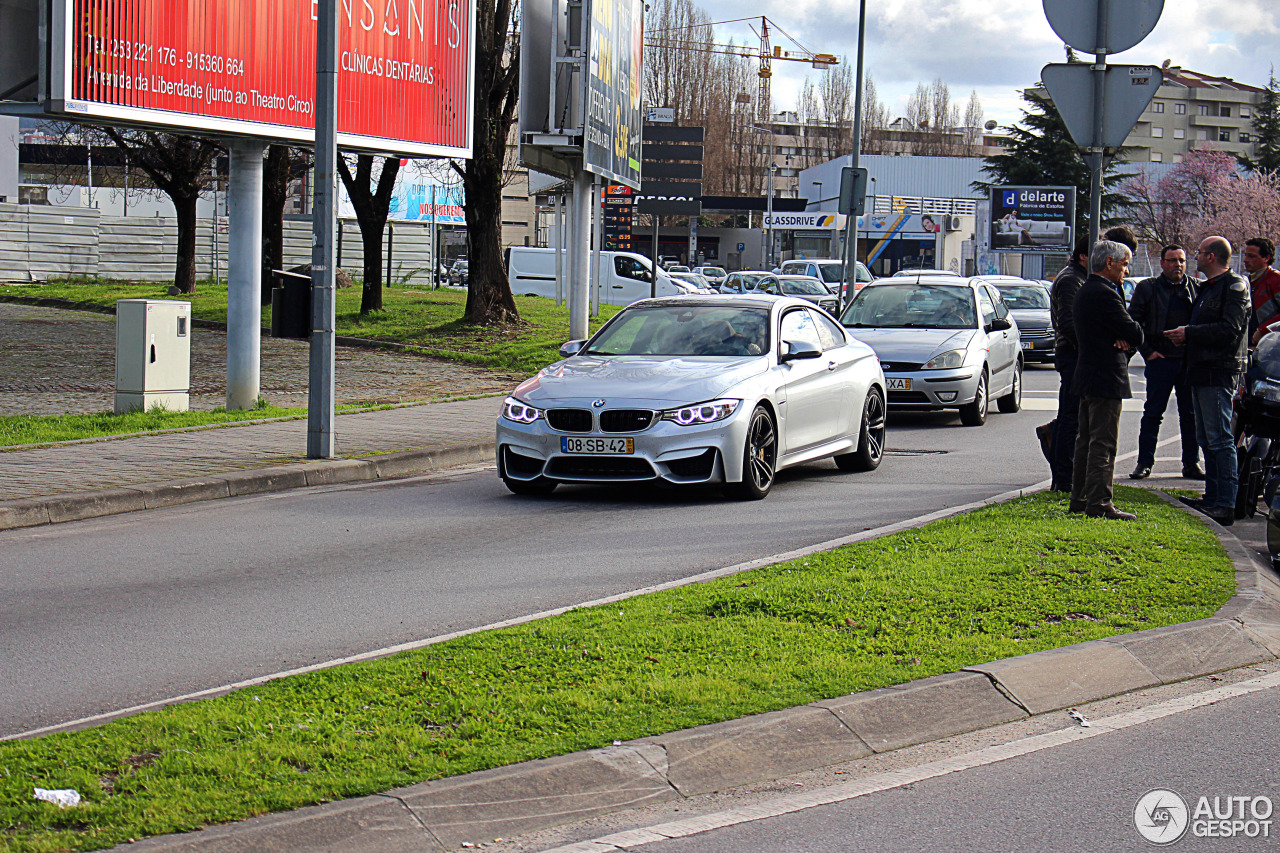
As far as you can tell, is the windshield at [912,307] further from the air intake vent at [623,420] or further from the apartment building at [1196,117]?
the apartment building at [1196,117]

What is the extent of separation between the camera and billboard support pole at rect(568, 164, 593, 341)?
2062 centimetres

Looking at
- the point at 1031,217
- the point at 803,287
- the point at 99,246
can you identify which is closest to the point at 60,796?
the point at 803,287

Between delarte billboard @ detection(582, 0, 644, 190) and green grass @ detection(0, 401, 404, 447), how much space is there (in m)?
7.12

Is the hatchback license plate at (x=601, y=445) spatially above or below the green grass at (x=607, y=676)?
above

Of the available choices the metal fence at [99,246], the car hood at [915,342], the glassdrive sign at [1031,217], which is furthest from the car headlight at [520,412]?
the glassdrive sign at [1031,217]

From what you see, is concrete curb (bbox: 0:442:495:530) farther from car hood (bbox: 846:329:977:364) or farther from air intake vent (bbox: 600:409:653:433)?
car hood (bbox: 846:329:977:364)

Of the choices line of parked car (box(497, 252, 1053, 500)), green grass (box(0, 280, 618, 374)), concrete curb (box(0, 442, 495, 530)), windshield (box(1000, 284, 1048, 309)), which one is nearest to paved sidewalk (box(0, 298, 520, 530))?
concrete curb (box(0, 442, 495, 530))

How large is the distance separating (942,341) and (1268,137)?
7612 centimetres

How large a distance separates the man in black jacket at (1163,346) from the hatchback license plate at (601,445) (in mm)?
4137

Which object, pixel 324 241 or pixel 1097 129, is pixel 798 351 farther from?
pixel 324 241

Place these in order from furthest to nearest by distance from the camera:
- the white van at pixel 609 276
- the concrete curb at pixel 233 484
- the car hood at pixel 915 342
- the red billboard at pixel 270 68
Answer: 1. the white van at pixel 609 276
2. the car hood at pixel 915 342
3. the red billboard at pixel 270 68
4. the concrete curb at pixel 233 484

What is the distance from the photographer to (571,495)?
421 inches

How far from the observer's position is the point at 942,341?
52.9 feet

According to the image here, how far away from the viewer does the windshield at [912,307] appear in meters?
17.0
